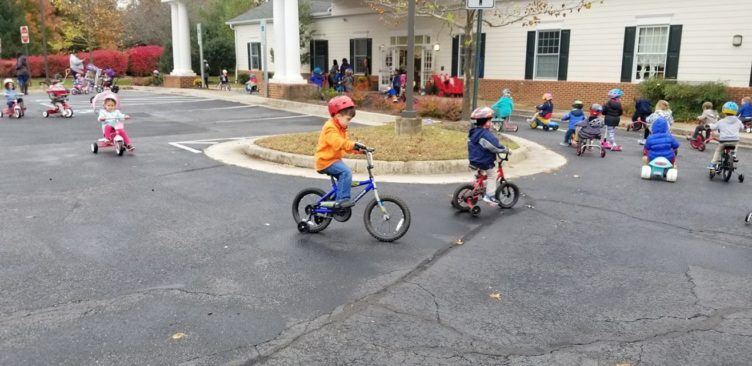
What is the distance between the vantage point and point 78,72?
2984 centimetres

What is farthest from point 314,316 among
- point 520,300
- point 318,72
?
point 318,72

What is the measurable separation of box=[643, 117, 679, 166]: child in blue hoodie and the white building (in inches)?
406

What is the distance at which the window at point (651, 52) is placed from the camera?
20.0 metres

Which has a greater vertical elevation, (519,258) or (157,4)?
(157,4)

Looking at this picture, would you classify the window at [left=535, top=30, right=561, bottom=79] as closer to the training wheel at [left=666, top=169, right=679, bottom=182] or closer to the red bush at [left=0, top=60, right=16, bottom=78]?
the training wheel at [left=666, top=169, right=679, bottom=182]

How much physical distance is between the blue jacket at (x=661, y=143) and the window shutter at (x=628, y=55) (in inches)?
453

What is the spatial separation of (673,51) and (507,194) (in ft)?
48.5

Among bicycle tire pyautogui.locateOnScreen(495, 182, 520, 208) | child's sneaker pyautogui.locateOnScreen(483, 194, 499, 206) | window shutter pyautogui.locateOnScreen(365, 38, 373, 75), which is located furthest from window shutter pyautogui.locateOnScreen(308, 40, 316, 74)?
child's sneaker pyautogui.locateOnScreen(483, 194, 499, 206)

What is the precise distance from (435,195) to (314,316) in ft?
14.3

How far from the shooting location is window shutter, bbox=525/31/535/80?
2339cm

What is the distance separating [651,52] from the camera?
20266mm

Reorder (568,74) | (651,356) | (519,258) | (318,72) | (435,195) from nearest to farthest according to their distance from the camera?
(651,356) → (519,258) → (435,195) → (568,74) → (318,72)

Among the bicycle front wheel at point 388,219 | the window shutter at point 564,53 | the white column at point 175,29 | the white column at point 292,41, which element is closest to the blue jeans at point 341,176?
the bicycle front wheel at point 388,219

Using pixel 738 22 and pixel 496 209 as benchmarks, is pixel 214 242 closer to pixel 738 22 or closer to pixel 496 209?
pixel 496 209
